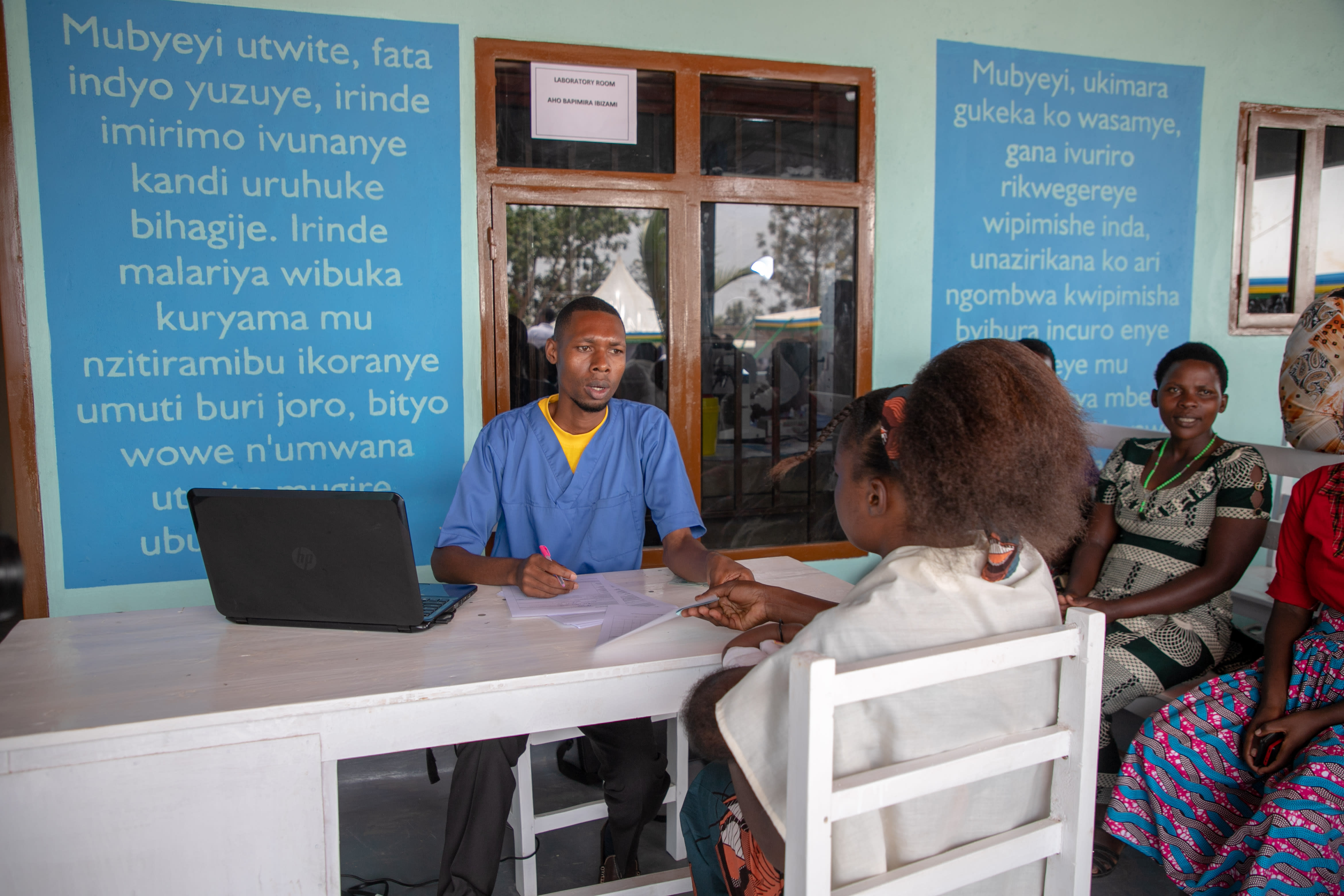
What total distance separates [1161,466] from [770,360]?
4.51 ft

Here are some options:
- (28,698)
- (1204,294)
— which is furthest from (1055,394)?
(1204,294)

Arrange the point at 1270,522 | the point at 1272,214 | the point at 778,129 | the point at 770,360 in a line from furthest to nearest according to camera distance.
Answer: the point at 1272,214
the point at 770,360
the point at 778,129
the point at 1270,522

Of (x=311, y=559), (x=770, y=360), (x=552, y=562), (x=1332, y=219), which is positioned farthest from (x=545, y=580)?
(x=1332, y=219)

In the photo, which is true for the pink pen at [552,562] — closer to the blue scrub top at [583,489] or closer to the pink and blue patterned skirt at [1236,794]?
the blue scrub top at [583,489]

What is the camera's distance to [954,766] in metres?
1.07

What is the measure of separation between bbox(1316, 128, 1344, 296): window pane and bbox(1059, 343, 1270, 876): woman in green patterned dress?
6.55ft

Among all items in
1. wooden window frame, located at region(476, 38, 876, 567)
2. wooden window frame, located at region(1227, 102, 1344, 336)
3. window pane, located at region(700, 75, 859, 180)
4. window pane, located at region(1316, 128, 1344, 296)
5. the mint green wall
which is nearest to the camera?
the mint green wall

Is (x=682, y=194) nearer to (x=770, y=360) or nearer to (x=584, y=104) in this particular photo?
(x=584, y=104)

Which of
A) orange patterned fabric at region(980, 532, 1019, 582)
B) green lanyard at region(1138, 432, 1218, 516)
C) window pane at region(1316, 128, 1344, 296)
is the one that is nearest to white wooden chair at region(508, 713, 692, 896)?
orange patterned fabric at region(980, 532, 1019, 582)

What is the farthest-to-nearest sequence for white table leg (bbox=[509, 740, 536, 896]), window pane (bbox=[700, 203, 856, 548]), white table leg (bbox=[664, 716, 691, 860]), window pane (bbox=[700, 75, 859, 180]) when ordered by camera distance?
window pane (bbox=[700, 203, 856, 548]) → window pane (bbox=[700, 75, 859, 180]) → white table leg (bbox=[664, 716, 691, 860]) → white table leg (bbox=[509, 740, 536, 896])

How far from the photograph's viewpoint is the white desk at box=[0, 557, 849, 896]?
3.82 feet

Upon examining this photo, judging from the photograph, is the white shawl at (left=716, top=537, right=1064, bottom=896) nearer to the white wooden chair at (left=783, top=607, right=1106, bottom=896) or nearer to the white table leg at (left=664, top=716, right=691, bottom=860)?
the white wooden chair at (left=783, top=607, right=1106, bottom=896)

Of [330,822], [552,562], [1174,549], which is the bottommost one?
[330,822]

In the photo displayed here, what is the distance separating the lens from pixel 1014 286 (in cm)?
353
